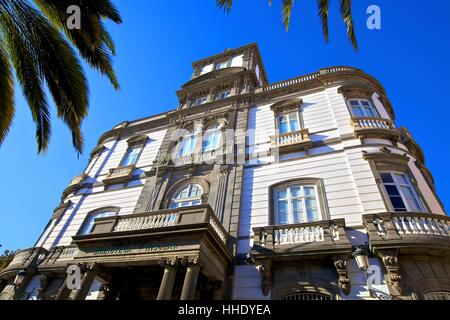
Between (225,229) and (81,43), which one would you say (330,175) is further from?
(81,43)

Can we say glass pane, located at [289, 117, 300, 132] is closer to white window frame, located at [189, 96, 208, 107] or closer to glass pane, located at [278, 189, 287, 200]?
glass pane, located at [278, 189, 287, 200]

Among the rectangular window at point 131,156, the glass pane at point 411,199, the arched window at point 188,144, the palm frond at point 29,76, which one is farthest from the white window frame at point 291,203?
the rectangular window at point 131,156

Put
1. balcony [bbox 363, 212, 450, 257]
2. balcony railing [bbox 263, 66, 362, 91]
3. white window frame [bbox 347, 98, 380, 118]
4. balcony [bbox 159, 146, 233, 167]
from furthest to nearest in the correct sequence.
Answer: balcony railing [bbox 263, 66, 362, 91] < balcony [bbox 159, 146, 233, 167] < white window frame [bbox 347, 98, 380, 118] < balcony [bbox 363, 212, 450, 257]

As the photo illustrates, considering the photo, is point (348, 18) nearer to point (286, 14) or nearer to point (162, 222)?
point (286, 14)

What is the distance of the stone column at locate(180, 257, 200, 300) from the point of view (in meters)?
7.20

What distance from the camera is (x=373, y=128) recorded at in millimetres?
11492

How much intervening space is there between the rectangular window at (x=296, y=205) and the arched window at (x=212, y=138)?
516 cm

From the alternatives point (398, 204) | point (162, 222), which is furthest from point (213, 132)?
point (398, 204)

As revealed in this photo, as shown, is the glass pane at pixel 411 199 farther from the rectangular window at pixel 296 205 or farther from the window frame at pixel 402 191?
the rectangular window at pixel 296 205

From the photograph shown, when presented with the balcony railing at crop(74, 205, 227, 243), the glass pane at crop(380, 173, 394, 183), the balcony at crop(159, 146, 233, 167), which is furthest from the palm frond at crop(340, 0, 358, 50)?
the balcony at crop(159, 146, 233, 167)

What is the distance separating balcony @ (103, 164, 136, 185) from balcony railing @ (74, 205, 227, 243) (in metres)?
5.91

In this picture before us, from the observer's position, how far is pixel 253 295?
8.57 meters

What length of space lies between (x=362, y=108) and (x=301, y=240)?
26.9 ft
